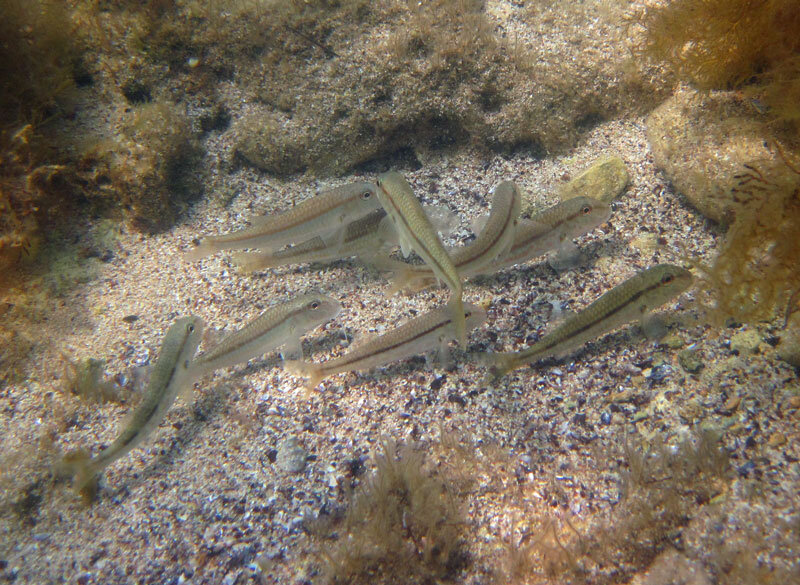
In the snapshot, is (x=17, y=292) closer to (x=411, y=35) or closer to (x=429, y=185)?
(x=429, y=185)

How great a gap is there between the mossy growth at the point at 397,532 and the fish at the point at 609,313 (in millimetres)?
1141

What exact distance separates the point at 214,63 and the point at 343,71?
80.8 inches

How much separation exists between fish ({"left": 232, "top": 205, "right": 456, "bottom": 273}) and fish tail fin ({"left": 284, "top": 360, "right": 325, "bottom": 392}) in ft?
4.35

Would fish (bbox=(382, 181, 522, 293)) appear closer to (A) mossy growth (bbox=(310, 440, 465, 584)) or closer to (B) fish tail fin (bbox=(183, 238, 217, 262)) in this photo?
(A) mossy growth (bbox=(310, 440, 465, 584))

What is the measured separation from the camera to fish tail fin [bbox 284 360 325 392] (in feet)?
11.8

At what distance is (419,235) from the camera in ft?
10.3

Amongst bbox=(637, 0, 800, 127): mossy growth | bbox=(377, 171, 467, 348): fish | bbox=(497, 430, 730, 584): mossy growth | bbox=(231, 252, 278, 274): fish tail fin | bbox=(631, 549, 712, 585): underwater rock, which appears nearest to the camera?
bbox=(631, 549, 712, 585): underwater rock

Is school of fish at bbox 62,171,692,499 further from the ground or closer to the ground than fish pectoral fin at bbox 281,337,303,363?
further from the ground

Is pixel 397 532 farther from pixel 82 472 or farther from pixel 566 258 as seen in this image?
pixel 566 258

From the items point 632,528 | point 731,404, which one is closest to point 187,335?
point 632,528

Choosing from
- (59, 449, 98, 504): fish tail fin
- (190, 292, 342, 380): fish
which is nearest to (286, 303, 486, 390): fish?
(190, 292, 342, 380): fish

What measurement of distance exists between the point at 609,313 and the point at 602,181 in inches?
85.2

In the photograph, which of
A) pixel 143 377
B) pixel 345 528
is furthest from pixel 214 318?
pixel 345 528

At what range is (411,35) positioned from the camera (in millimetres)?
5227
